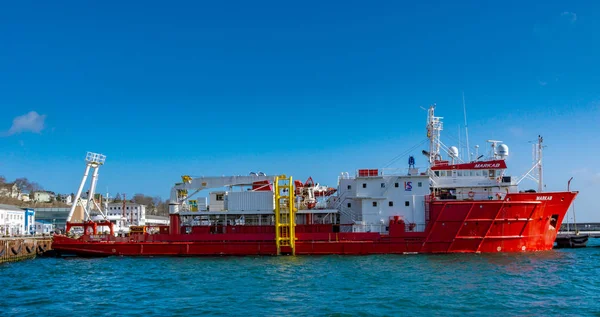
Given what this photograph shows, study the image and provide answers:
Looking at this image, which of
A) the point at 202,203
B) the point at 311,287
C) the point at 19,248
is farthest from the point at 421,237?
the point at 19,248

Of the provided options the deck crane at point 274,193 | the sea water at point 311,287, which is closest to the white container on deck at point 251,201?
the deck crane at point 274,193

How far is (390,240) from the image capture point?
31.6 m

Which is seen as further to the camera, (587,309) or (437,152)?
(437,152)

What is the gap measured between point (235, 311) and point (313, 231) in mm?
16791

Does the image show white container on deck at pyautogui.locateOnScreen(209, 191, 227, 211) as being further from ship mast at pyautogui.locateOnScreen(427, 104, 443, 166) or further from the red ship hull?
ship mast at pyautogui.locateOnScreen(427, 104, 443, 166)

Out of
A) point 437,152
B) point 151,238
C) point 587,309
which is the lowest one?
point 587,309

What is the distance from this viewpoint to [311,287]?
20.3 m

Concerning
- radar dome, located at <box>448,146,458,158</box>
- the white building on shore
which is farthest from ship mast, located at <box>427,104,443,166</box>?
the white building on shore

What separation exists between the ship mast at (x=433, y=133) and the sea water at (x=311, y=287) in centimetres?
789

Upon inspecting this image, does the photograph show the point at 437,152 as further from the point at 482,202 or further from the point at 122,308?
the point at 122,308

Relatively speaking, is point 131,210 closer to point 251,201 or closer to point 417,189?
point 251,201

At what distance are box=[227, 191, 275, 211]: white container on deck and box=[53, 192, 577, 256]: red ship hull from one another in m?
1.31

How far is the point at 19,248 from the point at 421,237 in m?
27.7

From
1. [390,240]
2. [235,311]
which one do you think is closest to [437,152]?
[390,240]
